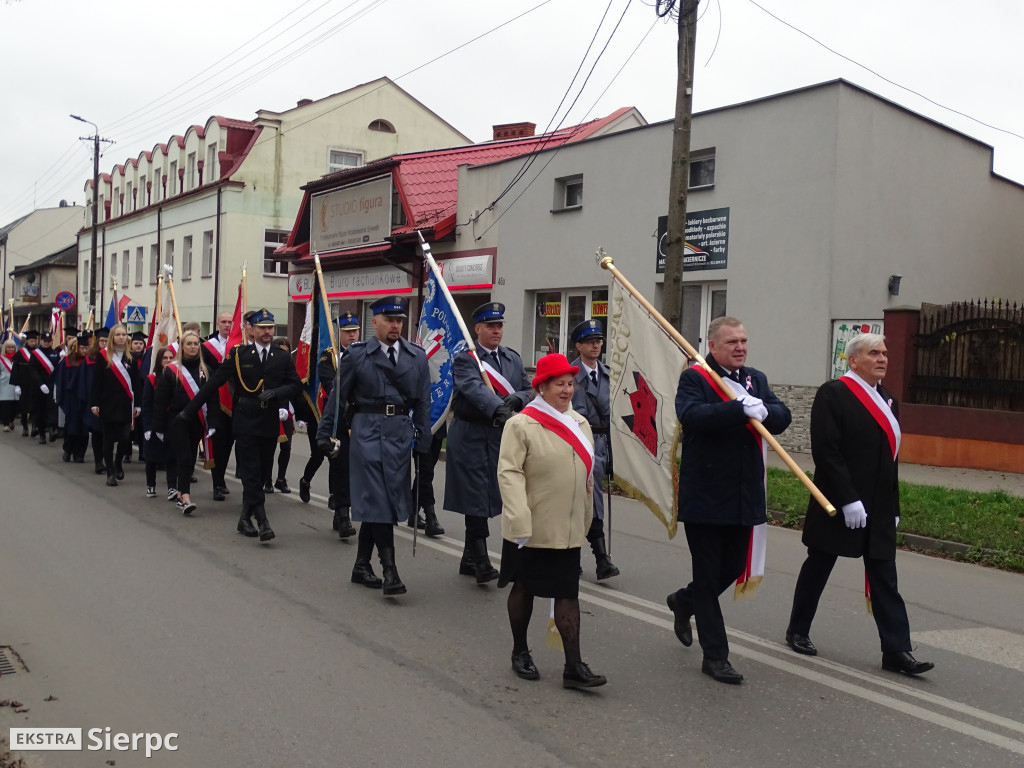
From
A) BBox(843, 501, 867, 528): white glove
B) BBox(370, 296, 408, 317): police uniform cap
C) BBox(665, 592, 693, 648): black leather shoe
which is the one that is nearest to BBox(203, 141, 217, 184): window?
BBox(370, 296, 408, 317): police uniform cap

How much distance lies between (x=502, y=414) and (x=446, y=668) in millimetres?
1689

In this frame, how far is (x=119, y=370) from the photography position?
12.3 meters

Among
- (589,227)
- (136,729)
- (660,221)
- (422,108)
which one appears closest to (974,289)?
(660,221)

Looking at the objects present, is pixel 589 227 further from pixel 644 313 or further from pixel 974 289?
pixel 644 313

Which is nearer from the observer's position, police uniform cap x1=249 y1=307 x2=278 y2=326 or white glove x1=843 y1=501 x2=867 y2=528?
white glove x1=843 y1=501 x2=867 y2=528

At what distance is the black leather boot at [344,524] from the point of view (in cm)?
907

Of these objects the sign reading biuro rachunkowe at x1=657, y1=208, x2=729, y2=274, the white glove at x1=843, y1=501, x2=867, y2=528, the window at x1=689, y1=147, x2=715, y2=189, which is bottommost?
the white glove at x1=843, y1=501, x2=867, y2=528

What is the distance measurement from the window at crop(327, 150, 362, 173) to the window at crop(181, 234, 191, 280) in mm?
6709

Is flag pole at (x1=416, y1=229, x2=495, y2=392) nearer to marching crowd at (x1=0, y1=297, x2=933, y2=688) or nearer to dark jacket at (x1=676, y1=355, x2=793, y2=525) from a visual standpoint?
marching crowd at (x1=0, y1=297, x2=933, y2=688)

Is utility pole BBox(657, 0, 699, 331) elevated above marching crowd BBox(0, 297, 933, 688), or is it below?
above

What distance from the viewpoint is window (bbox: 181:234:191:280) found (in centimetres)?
4056

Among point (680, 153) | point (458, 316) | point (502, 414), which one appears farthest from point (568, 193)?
point (502, 414)

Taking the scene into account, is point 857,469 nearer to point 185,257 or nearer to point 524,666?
point 524,666

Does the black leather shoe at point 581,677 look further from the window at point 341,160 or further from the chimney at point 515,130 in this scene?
the window at point 341,160
